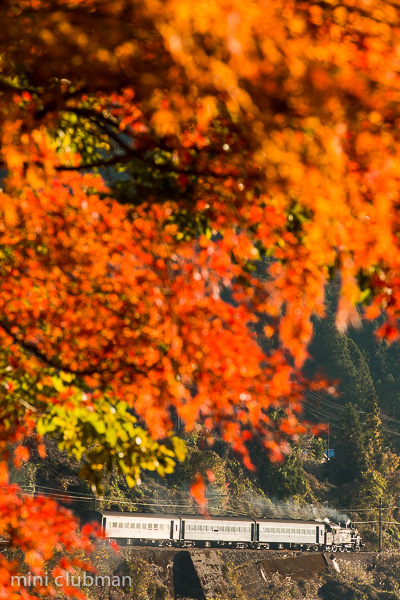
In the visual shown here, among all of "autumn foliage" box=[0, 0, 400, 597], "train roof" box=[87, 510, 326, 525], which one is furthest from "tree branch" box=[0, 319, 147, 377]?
"train roof" box=[87, 510, 326, 525]

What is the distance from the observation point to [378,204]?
4.00 meters

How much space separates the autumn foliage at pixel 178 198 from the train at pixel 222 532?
28.2 metres

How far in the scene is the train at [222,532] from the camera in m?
34.2

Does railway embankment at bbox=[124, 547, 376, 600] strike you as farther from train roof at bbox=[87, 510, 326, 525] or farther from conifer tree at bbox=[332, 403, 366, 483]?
conifer tree at bbox=[332, 403, 366, 483]

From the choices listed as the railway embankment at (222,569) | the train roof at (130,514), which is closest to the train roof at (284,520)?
the railway embankment at (222,569)

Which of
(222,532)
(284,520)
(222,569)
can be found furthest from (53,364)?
(284,520)

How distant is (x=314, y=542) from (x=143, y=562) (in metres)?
15.1

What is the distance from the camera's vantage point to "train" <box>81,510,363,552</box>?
1346 inches

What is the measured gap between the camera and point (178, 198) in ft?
15.6

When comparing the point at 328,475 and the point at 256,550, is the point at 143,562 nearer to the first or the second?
the point at 256,550

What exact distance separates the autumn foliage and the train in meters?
28.2

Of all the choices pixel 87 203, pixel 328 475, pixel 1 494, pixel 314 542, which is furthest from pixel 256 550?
pixel 87 203

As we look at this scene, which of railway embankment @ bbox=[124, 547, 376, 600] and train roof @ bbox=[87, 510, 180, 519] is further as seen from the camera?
railway embankment @ bbox=[124, 547, 376, 600]

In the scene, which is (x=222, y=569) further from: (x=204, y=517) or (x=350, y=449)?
(x=350, y=449)
